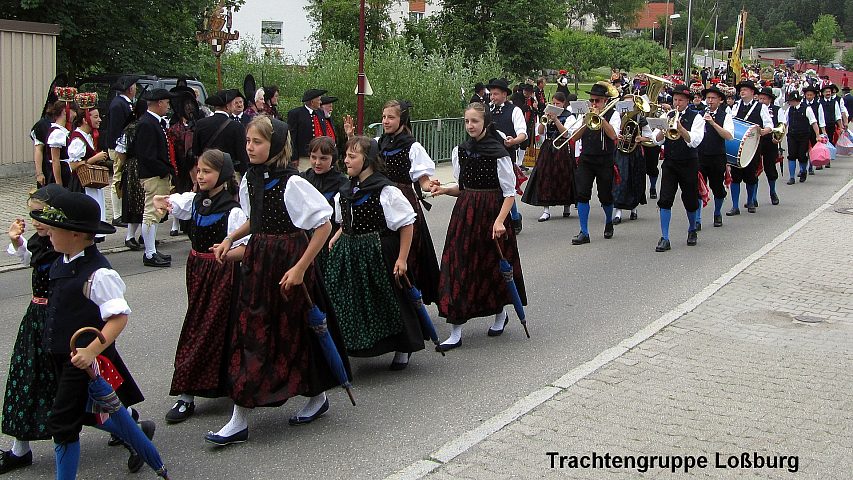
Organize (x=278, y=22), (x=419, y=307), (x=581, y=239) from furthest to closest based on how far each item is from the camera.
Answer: (x=278, y=22) < (x=581, y=239) < (x=419, y=307)

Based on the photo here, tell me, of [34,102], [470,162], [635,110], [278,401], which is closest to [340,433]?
[278,401]

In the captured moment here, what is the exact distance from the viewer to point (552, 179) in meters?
13.1

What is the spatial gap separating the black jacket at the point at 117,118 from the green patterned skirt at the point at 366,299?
5.66 meters

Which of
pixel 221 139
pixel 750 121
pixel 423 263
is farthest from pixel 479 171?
pixel 750 121

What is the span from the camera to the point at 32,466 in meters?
4.95

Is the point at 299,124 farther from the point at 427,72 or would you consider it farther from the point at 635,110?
the point at 427,72

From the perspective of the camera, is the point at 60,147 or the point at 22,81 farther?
the point at 22,81

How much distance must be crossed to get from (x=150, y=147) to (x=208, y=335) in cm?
548

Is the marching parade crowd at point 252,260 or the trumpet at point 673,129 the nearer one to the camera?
the marching parade crowd at point 252,260

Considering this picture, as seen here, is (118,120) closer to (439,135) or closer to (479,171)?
(479,171)

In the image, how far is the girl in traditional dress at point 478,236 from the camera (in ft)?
23.5

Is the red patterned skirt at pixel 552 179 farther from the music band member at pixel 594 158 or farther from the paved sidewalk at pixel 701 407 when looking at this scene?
the paved sidewalk at pixel 701 407

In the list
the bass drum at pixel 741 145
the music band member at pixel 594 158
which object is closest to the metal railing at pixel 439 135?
the bass drum at pixel 741 145

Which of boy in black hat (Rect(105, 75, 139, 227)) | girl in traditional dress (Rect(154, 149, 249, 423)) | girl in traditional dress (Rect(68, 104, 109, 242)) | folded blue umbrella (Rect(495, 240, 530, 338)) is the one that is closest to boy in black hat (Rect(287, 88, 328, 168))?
boy in black hat (Rect(105, 75, 139, 227))
